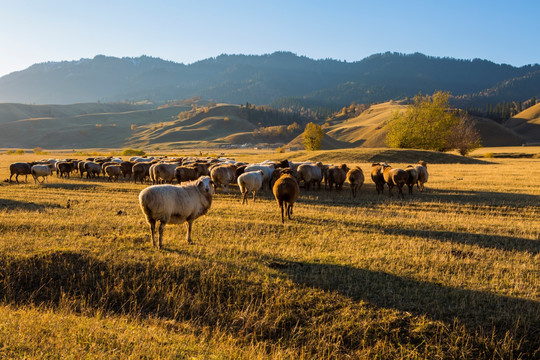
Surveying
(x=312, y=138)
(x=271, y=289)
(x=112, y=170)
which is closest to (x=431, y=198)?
(x=271, y=289)

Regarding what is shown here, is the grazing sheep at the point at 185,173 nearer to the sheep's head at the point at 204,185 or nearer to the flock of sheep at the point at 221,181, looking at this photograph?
the flock of sheep at the point at 221,181

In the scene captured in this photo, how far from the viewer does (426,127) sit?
62.6m

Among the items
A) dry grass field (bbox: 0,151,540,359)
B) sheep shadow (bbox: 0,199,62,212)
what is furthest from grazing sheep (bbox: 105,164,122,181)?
dry grass field (bbox: 0,151,540,359)

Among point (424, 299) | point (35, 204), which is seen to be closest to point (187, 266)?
point (424, 299)

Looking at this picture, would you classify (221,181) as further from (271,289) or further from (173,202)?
(271,289)

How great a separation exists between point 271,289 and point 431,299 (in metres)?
3.64

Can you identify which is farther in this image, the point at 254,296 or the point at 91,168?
the point at 91,168

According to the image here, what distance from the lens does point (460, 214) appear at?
604 inches

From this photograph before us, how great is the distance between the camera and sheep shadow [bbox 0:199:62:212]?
15625 millimetres

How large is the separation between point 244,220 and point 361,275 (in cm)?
635

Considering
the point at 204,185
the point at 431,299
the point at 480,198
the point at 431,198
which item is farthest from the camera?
the point at 431,198

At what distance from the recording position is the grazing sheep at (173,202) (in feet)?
31.0

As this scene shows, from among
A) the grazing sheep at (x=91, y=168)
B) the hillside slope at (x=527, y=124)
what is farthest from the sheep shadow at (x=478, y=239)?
the hillside slope at (x=527, y=124)

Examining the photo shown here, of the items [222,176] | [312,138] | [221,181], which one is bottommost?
[221,181]
